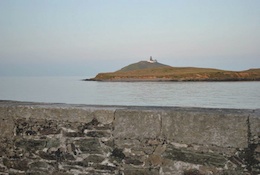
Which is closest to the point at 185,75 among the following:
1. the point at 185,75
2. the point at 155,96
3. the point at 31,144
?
the point at 185,75

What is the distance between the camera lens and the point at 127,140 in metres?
3.40

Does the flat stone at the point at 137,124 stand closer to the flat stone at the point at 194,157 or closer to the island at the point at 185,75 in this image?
the flat stone at the point at 194,157

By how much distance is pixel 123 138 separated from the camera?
3400 mm

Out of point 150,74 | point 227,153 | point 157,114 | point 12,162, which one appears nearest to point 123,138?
point 157,114

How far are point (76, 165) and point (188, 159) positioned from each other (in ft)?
4.46

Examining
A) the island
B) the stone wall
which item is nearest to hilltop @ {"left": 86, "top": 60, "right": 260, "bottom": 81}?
the island

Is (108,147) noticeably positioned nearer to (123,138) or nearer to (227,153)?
(123,138)

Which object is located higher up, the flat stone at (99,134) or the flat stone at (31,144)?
the flat stone at (99,134)

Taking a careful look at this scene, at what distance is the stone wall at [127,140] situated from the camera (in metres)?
3.03

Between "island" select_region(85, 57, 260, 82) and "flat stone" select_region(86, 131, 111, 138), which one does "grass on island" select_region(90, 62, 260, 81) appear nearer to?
"island" select_region(85, 57, 260, 82)

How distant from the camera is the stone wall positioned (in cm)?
303

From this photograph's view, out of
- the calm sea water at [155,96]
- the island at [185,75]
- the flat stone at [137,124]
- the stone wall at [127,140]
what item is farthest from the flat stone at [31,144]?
the island at [185,75]

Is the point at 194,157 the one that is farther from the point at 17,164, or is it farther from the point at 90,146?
the point at 17,164

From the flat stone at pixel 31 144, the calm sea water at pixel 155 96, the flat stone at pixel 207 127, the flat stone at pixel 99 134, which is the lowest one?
the calm sea water at pixel 155 96
